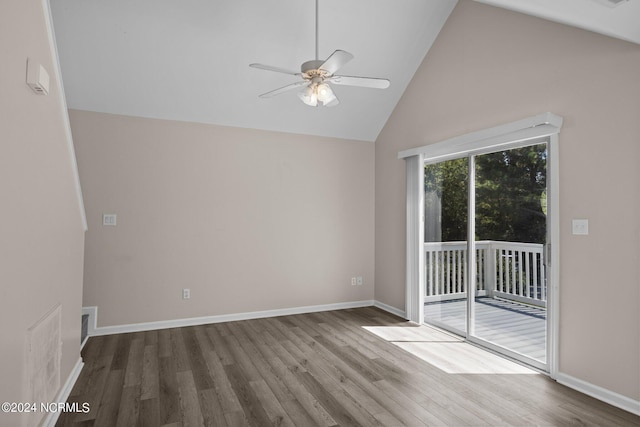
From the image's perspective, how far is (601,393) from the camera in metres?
2.57

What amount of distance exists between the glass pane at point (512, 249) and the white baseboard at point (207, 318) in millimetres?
2005

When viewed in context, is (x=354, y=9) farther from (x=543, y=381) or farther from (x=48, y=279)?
(x=543, y=381)

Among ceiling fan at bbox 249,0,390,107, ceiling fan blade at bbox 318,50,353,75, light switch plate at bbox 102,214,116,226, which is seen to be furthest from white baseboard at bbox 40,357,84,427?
ceiling fan blade at bbox 318,50,353,75

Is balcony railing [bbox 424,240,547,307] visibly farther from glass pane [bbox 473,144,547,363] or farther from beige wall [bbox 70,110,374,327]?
beige wall [bbox 70,110,374,327]

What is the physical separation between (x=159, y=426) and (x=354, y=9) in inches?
154

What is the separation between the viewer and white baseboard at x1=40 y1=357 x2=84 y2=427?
2128mm

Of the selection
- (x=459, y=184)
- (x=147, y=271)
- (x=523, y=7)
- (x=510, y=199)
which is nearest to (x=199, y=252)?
(x=147, y=271)

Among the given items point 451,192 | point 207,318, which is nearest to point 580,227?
point 451,192

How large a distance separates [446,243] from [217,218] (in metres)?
2.85

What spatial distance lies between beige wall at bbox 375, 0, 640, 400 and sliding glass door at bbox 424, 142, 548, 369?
284 mm

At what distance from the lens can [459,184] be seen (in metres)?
3.99

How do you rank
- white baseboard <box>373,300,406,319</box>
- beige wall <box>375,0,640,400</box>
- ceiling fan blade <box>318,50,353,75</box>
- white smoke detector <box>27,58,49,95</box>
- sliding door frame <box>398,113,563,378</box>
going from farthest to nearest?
white baseboard <box>373,300,406,319</box> < sliding door frame <box>398,113,563,378</box> < beige wall <box>375,0,640,400</box> < ceiling fan blade <box>318,50,353,75</box> < white smoke detector <box>27,58,49,95</box>

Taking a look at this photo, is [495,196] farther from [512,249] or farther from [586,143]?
[586,143]

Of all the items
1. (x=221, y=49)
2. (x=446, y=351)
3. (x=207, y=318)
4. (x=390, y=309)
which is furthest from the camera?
(x=390, y=309)
